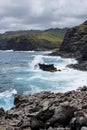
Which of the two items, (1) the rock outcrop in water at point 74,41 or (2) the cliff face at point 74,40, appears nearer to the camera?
(1) the rock outcrop in water at point 74,41

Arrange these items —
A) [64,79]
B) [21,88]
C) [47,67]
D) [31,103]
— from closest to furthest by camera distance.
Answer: [31,103]
[21,88]
[64,79]
[47,67]

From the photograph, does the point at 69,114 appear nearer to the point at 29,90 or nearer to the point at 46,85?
the point at 29,90

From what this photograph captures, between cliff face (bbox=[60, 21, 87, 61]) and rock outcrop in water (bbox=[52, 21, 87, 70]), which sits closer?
rock outcrop in water (bbox=[52, 21, 87, 70])

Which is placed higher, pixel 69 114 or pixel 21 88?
pixel 69 114

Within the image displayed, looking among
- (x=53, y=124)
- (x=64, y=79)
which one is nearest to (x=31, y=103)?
(x=53, y=124)

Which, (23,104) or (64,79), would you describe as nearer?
(23,104)

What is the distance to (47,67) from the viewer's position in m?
86.9

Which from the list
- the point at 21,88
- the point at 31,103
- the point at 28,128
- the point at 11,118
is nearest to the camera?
the point at 28,128

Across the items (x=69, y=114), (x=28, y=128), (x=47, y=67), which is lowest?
(x=47, y=67)

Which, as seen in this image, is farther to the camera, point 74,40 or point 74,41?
point 74,40

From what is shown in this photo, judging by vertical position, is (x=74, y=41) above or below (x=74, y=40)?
below

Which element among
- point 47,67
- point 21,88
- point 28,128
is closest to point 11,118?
point 28,128

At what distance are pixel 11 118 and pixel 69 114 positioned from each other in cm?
1012

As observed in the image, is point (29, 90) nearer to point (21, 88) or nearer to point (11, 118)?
point (21, 88)
